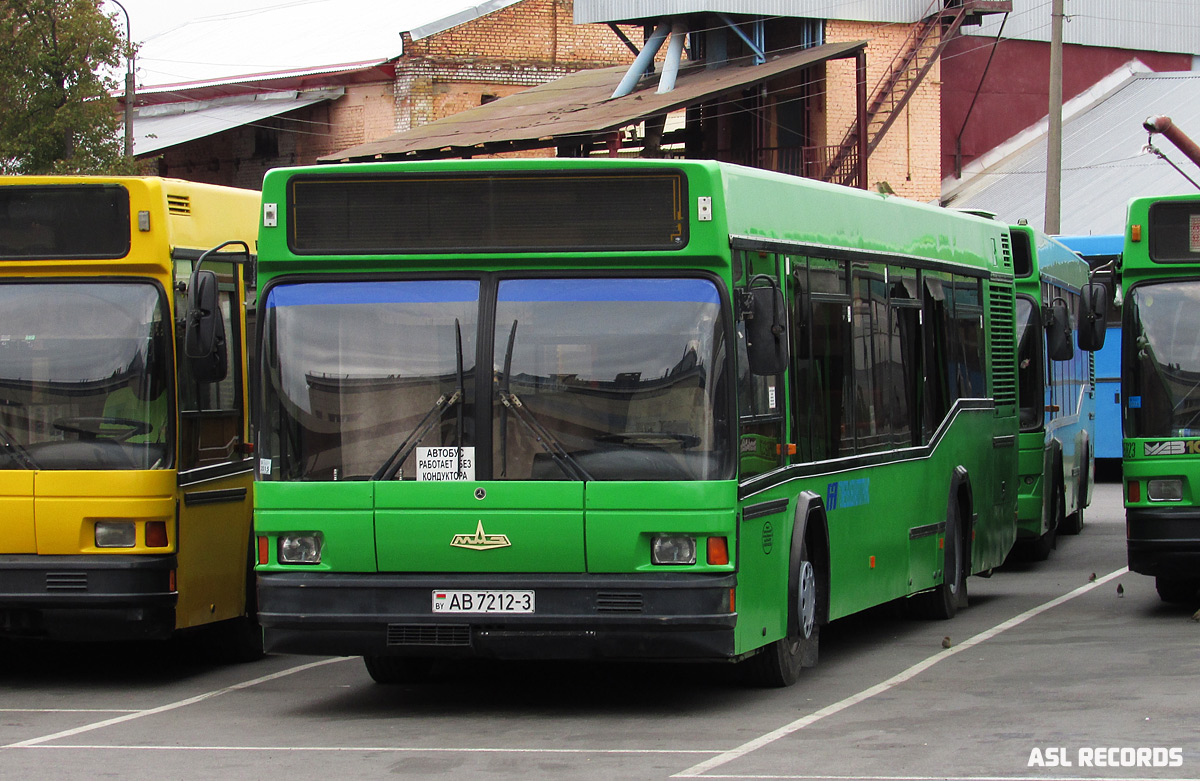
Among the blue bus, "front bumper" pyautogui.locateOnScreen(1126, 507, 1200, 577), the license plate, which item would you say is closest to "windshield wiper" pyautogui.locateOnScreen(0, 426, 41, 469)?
the license plate

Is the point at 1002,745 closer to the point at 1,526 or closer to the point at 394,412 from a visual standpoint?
the point at 394,412

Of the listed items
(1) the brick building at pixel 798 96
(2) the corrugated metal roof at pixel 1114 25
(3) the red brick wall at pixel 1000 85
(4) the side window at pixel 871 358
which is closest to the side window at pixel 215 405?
(4) the side window at pixel 871 358

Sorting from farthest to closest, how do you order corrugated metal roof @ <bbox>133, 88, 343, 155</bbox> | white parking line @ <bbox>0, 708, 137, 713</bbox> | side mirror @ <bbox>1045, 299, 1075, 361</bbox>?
corrugated metal roof @ <bbox>133, 88, 343, 155</bbox>
side mirror @ <bbox>1045, 299, 1075, 361</bbox>
white parking line @ <bbox>0, 708, 137, 713</bbox>

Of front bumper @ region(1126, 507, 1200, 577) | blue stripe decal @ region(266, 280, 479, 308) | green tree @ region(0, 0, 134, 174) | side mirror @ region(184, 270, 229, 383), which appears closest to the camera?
blue stripe decal @ region(266, 280, 479, 308)

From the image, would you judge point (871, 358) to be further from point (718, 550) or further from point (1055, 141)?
point (1055, 141)

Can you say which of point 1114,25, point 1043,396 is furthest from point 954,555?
point 1114,25

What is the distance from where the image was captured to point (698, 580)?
9070mm

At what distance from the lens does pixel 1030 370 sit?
18203mm

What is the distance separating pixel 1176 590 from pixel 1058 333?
3532 millimetres

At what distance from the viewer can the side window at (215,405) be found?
437 inches

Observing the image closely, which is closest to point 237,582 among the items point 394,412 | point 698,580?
point 394,412

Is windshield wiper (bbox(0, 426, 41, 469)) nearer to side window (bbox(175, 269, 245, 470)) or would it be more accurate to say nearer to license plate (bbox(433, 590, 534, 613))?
side window (bbox(175, 269, 245, 470))

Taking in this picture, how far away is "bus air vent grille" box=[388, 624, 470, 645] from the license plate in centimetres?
9

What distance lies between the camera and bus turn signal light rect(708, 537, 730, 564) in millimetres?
9070
